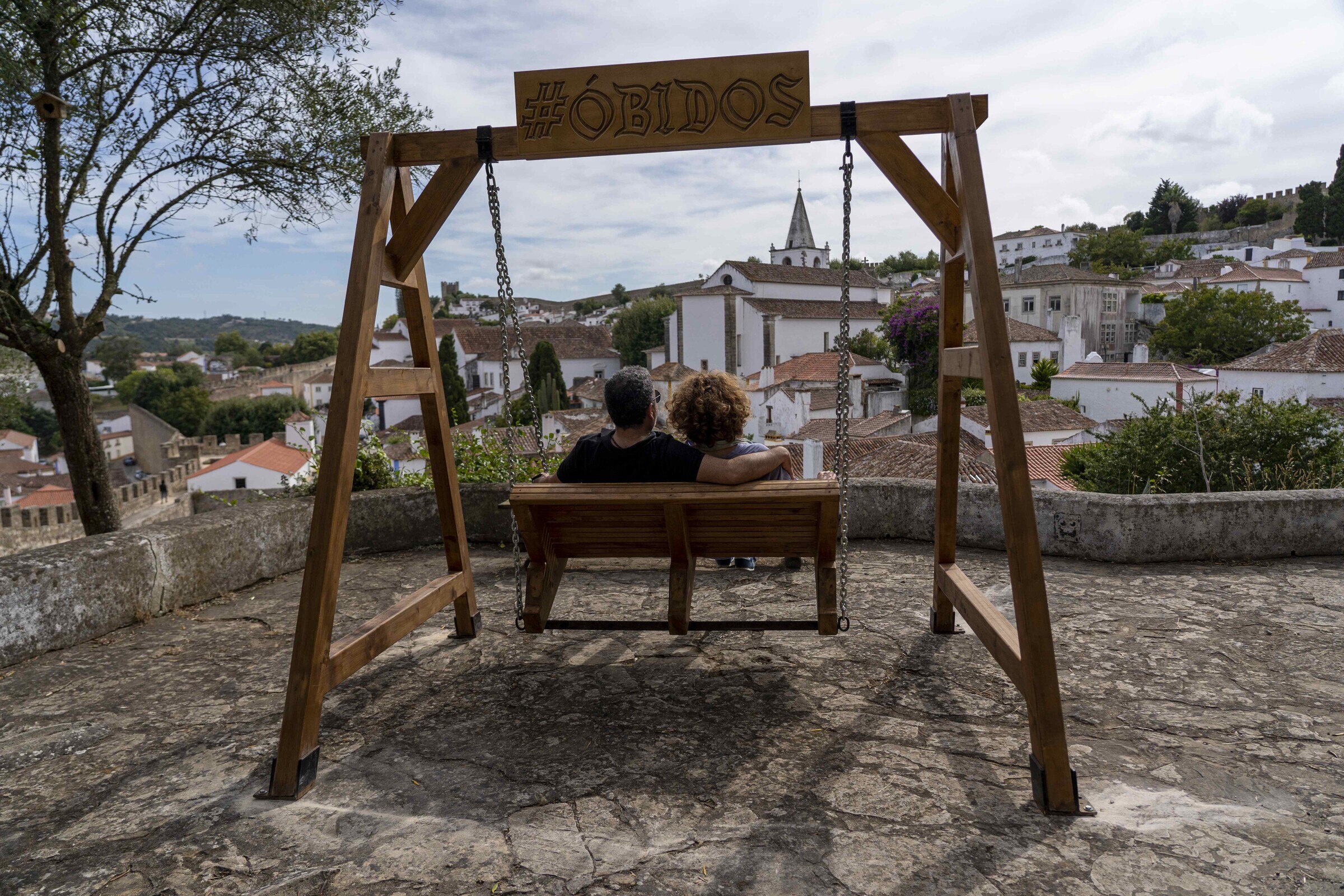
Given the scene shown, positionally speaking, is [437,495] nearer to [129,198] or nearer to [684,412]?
[684,412]

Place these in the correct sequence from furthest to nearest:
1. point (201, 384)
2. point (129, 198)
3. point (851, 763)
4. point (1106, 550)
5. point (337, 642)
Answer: point (201, 384), point (129, 198), point (1106, 550), point (337, 642), point (851, 763)

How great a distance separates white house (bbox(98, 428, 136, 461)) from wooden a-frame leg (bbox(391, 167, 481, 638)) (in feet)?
241

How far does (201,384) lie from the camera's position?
3329 inches

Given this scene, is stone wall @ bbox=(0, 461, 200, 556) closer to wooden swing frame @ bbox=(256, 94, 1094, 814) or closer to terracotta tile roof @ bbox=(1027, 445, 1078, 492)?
wooden swing frame @ bbox=(256, 94, 1094, 814)

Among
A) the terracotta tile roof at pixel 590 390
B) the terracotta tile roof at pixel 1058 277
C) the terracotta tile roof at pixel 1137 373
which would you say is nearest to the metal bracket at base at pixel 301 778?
the terracotta tile roof at pixel 1137 373

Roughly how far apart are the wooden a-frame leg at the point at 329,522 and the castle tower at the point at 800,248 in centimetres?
8616

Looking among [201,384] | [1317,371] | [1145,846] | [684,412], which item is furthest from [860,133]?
[201,384]

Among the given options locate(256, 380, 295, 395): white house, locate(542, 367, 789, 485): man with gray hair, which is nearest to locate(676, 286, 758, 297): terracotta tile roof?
locate(256, 380, 295, 395): white house

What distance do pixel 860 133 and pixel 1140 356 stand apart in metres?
70.1

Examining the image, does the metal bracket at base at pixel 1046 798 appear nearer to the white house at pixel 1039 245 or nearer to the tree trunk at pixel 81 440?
the tree trunk at pixel 81 440

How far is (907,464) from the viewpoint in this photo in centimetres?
2217

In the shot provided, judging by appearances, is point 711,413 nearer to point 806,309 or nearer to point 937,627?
point 937,627

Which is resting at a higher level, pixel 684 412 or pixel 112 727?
pixel 684 412

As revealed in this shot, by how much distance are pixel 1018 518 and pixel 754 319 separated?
6027 centimetres
